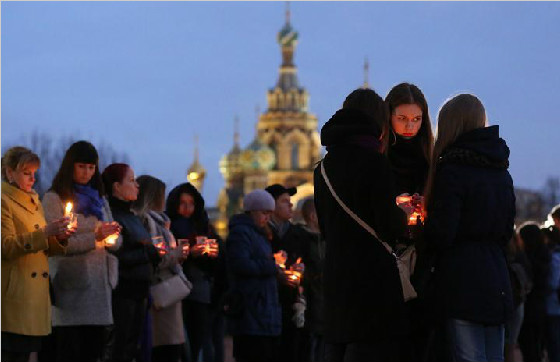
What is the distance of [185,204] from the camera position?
46.9 ft

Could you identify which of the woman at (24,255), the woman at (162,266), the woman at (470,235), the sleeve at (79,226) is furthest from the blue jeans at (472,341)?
the woman at (162,266)

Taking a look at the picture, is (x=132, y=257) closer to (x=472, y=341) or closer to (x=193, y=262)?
(x=193, y=262)

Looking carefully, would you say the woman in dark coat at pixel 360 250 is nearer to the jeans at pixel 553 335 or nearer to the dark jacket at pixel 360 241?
the dark jacket at pixel 360 241

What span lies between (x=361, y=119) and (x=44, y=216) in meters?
3.77

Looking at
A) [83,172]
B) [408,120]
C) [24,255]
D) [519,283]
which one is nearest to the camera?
[408,120]

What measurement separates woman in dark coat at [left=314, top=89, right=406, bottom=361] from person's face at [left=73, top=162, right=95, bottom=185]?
3.66 meters

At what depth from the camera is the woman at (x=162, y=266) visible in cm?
1300

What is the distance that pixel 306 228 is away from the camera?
47.2 ft

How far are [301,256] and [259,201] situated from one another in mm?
740

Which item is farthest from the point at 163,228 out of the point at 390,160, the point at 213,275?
the point at 390,160

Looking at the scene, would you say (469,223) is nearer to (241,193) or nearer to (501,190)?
(501,190)

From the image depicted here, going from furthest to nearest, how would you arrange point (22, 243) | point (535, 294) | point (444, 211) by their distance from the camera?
point (535, 294) → point (22, 243) → point (444, 211)

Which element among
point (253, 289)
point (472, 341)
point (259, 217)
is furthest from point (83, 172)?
point (472, 341)

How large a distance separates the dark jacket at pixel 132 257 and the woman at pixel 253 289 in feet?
4.40
